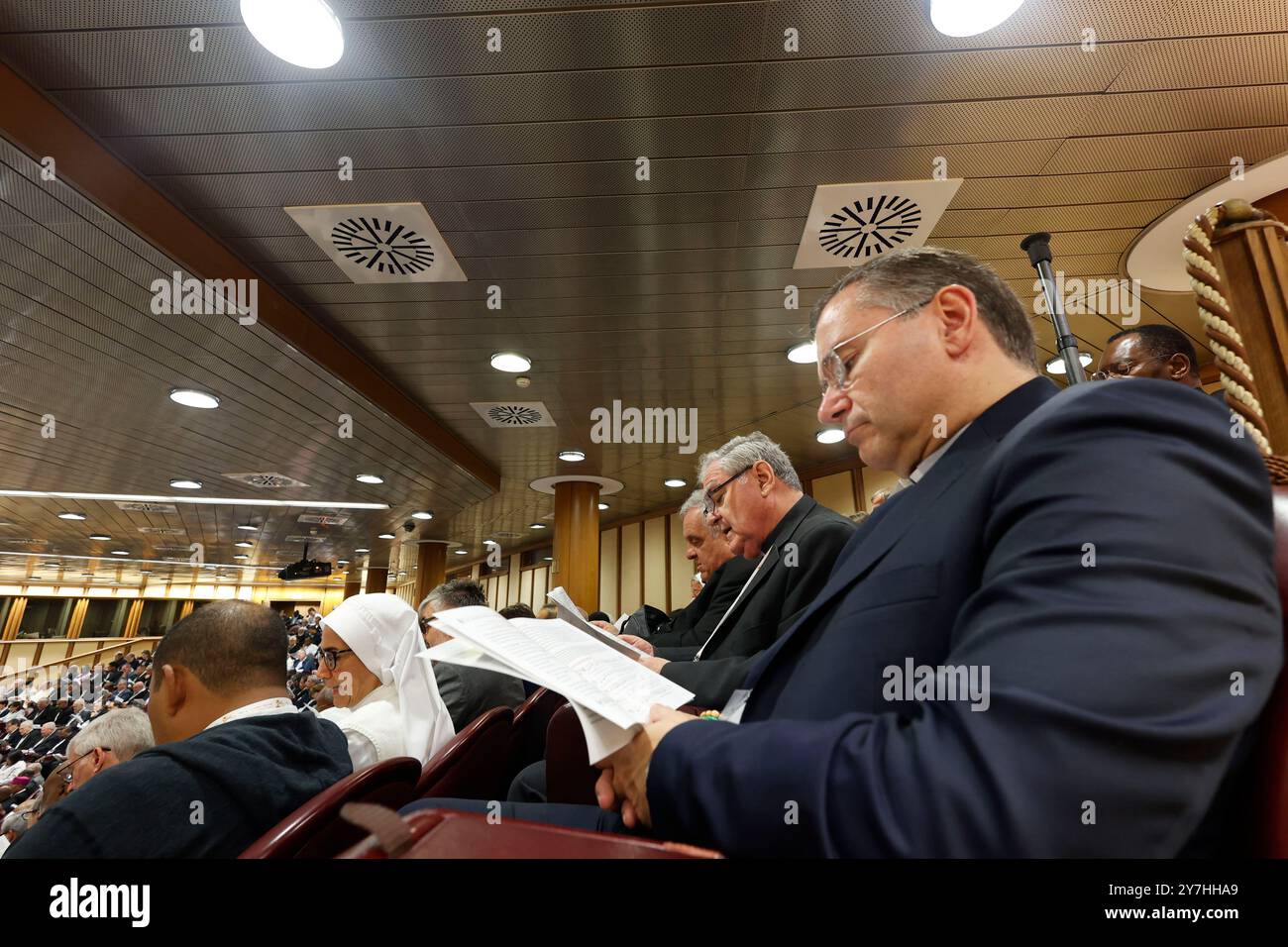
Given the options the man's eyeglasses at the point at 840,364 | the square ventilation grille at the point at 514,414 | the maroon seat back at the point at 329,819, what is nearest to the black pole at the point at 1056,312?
the man's eyeglasses at the point at 840,364

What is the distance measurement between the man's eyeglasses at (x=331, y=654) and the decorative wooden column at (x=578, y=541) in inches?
200

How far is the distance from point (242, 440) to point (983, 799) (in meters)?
7.15

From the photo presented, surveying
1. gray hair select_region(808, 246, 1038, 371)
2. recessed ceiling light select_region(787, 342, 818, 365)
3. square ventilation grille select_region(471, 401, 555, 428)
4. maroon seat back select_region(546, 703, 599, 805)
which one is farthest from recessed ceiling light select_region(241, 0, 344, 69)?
square ventilation grille select_region(471, 401, 555, 428)

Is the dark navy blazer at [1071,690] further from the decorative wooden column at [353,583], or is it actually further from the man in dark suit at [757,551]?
the decorative wooden column at [353,583]

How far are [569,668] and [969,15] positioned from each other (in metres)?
2.65

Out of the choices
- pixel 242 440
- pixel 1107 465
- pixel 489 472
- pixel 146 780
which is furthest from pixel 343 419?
pixel 1107 465

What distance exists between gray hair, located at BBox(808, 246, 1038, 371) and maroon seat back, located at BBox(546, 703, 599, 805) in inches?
53.5

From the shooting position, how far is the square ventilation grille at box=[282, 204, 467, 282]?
308 centimetres

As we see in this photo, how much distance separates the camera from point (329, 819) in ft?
3.04

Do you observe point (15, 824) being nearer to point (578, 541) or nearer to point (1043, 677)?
A: point (1043, 677)

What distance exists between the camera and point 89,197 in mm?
2727

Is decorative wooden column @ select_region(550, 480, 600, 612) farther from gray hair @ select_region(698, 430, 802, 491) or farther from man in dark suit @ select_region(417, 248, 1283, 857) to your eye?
man in dark suit @ select_region(417, 248, 1283, 857)

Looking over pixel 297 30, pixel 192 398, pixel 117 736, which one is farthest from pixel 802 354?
pixel 192 398

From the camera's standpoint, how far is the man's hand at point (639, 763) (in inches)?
28.2
